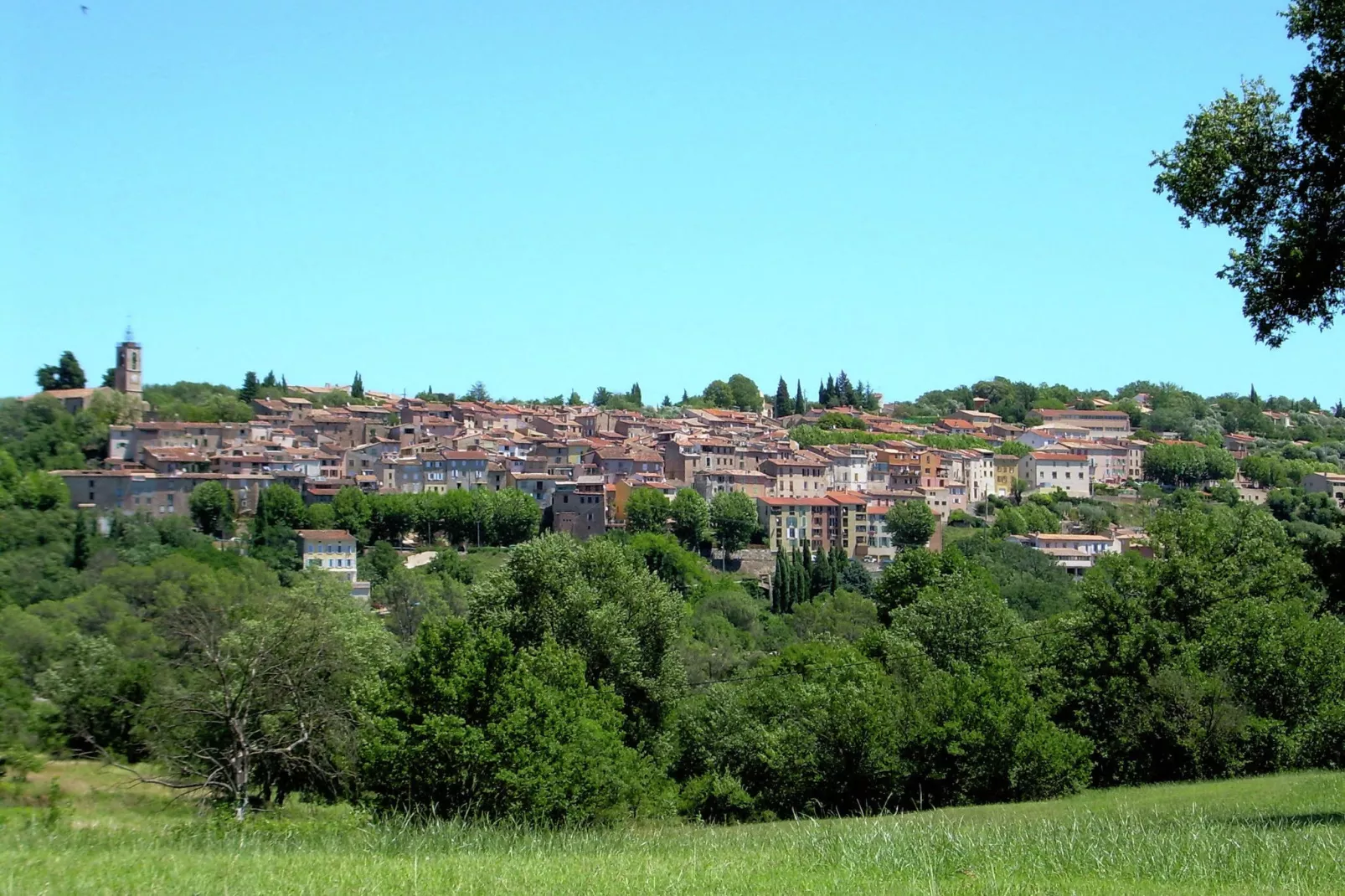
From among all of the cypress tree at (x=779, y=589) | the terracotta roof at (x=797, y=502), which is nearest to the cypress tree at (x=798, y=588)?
the cypress tree at (x=779, y=589)

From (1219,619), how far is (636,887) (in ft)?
65.0

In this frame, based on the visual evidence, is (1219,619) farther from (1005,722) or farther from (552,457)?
(552,457)

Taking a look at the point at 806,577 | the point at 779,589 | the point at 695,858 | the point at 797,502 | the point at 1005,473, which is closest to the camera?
the point at 695,858

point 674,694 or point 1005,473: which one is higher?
point 1005,473

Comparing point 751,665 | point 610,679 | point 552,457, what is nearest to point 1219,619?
point 610,679

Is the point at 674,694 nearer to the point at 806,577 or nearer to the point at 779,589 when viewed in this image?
the point at 779,589

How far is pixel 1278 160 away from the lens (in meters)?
12.7

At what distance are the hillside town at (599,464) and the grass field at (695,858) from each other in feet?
182

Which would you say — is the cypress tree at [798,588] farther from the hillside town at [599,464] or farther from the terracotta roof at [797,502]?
the terracotta roof at [797,502]

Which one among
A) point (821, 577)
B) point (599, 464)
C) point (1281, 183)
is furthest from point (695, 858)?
point (599, 464)

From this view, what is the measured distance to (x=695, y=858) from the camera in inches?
381

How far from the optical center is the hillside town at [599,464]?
75500 mm

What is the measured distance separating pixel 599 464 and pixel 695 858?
7625cm

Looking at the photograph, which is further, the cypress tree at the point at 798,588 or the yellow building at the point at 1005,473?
the yellow building at the point at 1005,473
